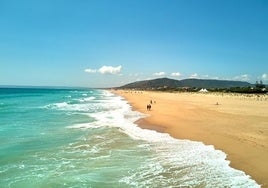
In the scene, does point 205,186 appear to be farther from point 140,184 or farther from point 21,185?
point 21,185

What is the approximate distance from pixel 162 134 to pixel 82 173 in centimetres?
965

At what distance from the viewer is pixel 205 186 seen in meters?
9.66

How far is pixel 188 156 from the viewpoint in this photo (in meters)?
13.6

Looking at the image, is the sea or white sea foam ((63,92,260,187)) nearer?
white sea foam ((63,92,260,187))

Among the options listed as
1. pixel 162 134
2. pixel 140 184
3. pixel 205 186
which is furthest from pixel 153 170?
pixel 162 134

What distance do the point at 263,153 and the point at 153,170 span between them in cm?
572

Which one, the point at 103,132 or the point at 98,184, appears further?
the point at 103,132

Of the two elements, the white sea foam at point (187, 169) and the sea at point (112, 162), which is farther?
the sea at point (112, 162)

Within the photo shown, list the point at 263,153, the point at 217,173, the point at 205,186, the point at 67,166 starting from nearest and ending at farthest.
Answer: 1. the point at 205,186
2. the point at 217,173
3. the point at 67,166
4. the point at 263,153

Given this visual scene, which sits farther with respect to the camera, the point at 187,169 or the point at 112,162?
the point at 112,162

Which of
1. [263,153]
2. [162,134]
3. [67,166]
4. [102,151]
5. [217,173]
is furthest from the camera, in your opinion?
[162,134]

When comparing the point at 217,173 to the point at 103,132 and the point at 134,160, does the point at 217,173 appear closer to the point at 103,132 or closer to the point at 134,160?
the point at 134,160

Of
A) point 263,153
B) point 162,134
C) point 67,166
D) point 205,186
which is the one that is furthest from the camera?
point 162,134

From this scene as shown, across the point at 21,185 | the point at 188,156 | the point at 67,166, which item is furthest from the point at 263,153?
the point at 21,185
